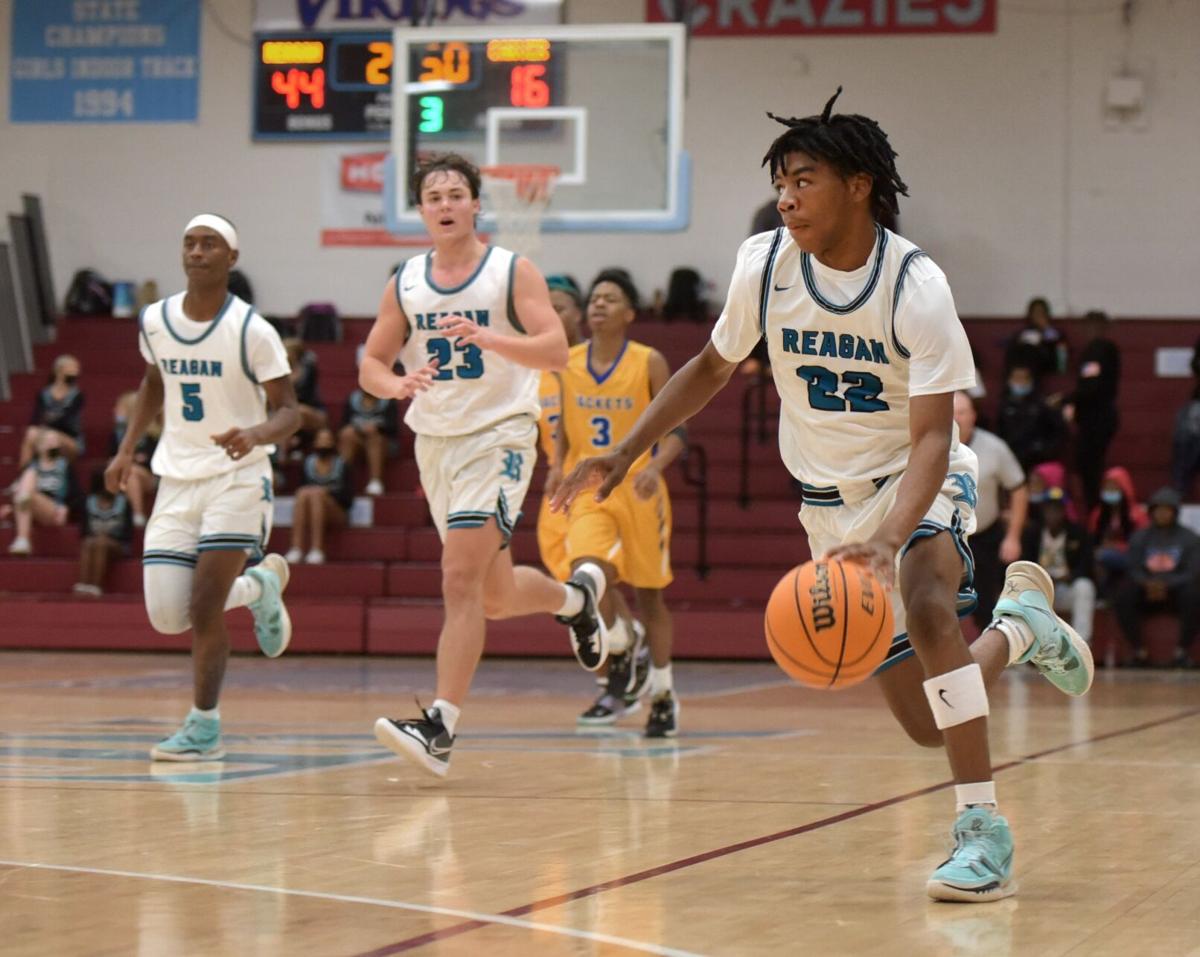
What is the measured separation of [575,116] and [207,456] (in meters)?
7.07

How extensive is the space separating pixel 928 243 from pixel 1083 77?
7.84 feet

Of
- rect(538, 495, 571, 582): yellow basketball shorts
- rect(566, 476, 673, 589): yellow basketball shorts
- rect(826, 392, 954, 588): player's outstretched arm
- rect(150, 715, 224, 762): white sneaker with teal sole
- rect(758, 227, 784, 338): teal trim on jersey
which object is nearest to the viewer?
rect(826, 392, 954, 588): player's outstretched arm

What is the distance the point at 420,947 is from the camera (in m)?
3.46

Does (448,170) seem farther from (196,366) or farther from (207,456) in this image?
(207,456)

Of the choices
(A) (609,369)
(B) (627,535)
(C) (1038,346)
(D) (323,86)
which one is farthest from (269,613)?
(D) (323,86)

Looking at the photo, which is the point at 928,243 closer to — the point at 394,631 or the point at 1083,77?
the point at 1083,77

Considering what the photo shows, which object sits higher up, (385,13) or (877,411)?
(385,13)

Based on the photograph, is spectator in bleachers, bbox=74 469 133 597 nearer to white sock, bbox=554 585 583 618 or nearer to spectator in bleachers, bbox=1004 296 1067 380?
spectator in bleachers, bbox=1004 296 1067 380

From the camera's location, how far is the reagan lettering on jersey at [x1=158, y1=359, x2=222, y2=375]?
7.19 metres

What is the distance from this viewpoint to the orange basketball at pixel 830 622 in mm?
4008

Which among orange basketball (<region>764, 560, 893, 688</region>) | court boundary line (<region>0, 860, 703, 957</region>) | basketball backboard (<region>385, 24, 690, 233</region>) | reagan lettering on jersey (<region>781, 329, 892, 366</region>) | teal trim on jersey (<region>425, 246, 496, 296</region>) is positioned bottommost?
court boundary line (<region>0, 860, 703, 957</region>)

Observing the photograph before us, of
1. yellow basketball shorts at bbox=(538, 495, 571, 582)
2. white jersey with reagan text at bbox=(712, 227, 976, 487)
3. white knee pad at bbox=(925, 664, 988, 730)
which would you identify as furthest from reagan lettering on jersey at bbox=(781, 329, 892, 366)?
yellow basketball shorts at bbox=(538, 495, 571, 582)

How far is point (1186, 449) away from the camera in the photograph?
16.1m

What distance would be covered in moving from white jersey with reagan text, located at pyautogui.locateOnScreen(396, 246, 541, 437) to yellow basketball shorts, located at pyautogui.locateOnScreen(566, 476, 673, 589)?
71.6 inches
